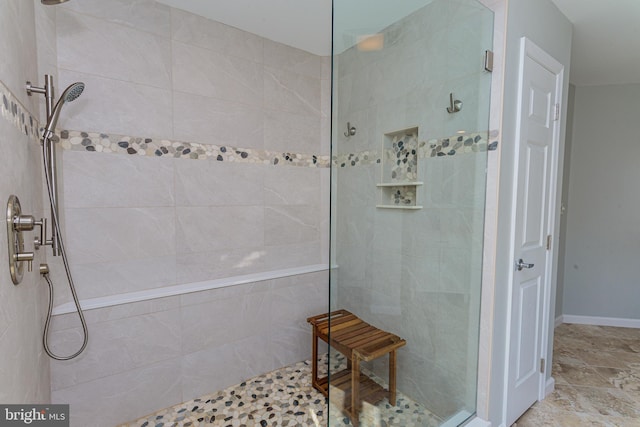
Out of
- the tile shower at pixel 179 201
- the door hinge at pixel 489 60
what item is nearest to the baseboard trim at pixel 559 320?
the tile shower at pixel 179 201

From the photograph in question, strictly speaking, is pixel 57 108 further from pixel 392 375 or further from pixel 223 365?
pixel 392 375

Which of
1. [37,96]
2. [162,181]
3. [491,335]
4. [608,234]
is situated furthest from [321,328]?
[608,234]

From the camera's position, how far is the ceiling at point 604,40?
6.09ft

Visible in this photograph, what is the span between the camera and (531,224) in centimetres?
180

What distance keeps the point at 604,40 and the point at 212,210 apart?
3.19 m

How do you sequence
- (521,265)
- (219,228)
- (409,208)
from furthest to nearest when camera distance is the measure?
(219,228), (521,265), (409,208)

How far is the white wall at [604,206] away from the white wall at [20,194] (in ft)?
14.7

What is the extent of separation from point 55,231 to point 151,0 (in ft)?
4.97

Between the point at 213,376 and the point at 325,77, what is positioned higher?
the point at 325,77

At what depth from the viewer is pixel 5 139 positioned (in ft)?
3.13

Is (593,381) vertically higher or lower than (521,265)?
lower

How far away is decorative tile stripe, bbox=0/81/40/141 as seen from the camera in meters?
0.94

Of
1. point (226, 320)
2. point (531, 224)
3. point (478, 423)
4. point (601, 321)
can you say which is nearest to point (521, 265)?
point (531, 224)

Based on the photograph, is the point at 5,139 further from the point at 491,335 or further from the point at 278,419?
the point at 491,335
